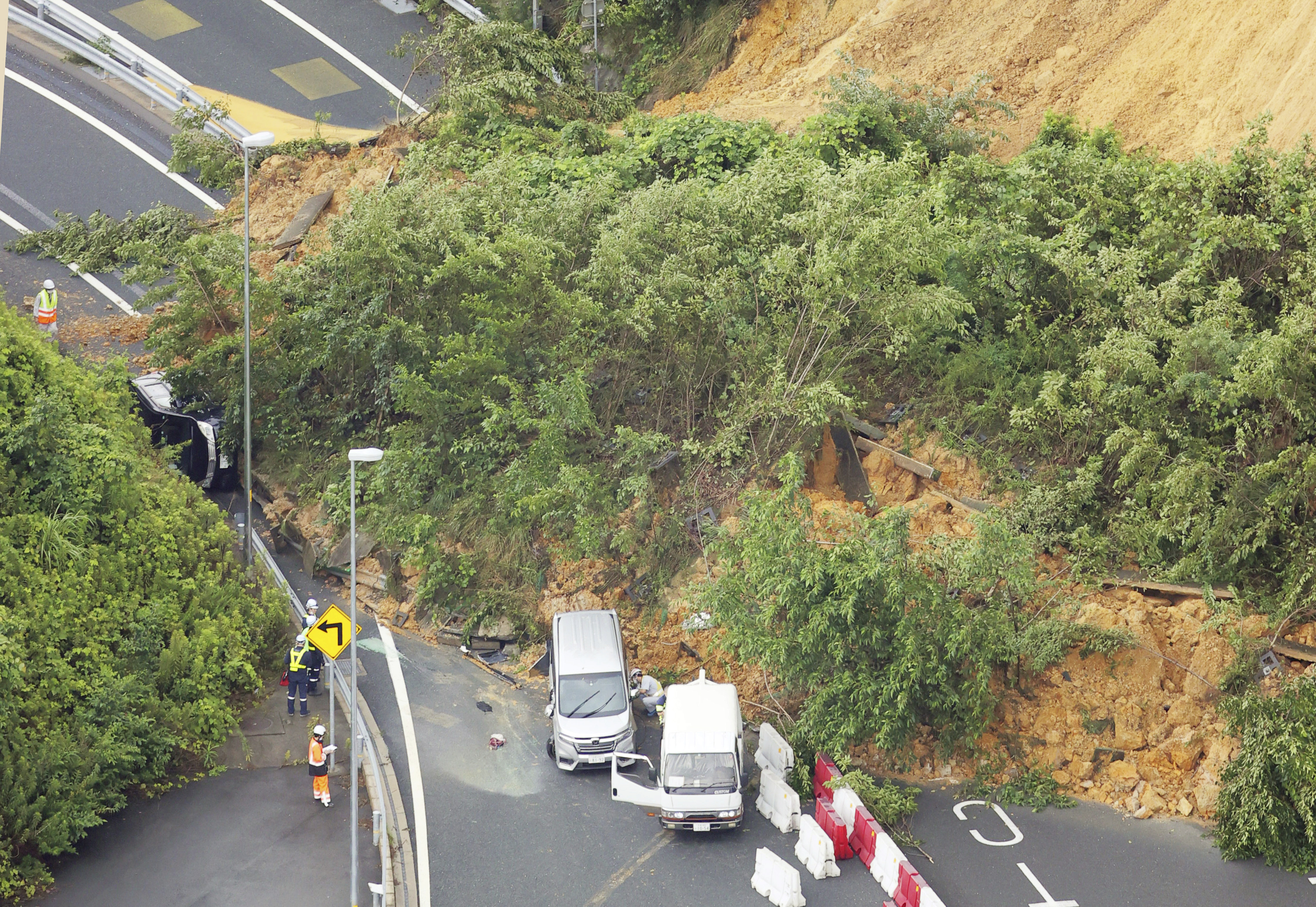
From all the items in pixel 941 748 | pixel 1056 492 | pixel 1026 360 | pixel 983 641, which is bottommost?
pixel 941 748

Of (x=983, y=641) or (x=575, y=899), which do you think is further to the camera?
(x=983, y=641)

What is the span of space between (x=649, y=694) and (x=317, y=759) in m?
5.66

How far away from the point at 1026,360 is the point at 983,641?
634 centimetres

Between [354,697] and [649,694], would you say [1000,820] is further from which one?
[354,697]

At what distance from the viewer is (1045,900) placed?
1781cm

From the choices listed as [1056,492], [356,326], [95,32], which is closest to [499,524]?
[356,326]

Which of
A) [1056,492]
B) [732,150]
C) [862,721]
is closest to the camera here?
[862,721]

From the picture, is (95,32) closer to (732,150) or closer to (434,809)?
(732,150)

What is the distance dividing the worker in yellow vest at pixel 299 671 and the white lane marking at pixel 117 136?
1538 centimetres

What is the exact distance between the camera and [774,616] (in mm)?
20656

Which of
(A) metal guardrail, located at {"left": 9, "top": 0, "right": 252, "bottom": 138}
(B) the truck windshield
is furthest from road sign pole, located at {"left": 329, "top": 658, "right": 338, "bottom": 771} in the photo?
(A) metal guardrail, located at {"left": 9, "top": 0, "right": 252, "bottom": 138}

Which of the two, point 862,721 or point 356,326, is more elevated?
point 356,326

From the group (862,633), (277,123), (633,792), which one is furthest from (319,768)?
(277,123)

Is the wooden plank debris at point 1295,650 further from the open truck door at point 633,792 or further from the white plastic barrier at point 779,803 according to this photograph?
the open truck door at point 633,792
